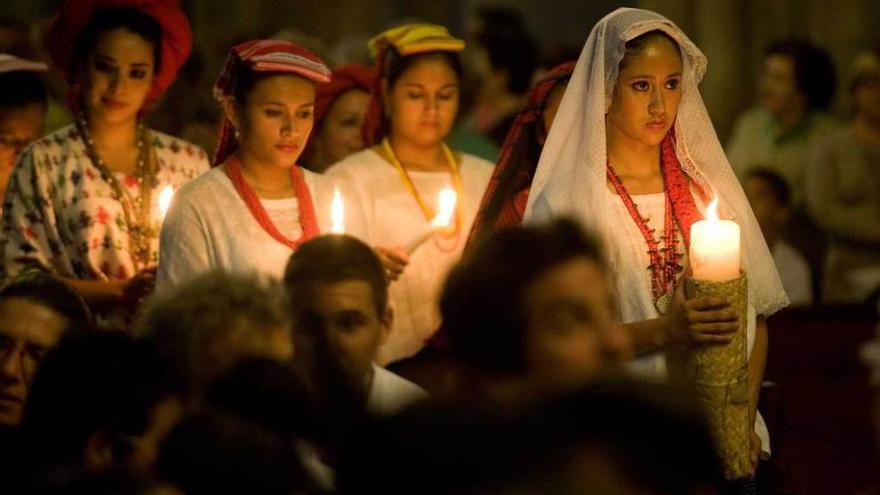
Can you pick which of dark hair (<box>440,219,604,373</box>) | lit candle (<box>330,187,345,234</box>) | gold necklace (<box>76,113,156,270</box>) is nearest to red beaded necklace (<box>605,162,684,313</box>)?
lit candle (<box>330,187,345,234</box>)

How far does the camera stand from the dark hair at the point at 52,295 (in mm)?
4801

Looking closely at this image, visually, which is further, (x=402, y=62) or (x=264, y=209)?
(x=402, y=62)

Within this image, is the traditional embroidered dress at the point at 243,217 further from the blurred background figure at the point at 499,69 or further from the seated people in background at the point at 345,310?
the blurred background figure at the point at 499,69

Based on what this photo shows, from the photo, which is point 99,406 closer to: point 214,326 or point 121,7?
point 214,326

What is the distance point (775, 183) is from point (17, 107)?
3.48 metres

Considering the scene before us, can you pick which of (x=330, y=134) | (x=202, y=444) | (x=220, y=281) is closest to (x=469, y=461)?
(x=202, y=444)

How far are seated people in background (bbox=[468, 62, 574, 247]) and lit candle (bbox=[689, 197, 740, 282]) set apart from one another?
3.08ft

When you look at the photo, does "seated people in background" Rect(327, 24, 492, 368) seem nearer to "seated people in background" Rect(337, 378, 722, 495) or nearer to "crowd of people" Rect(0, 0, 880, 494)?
"crowd of people" Rect(0, 0, 880, 494)

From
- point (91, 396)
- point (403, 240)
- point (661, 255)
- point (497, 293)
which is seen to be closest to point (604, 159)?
point (661, 255)

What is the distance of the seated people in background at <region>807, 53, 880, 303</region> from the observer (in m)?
8.63

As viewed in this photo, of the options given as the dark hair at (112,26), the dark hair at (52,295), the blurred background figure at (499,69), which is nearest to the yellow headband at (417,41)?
the dark hair at (112,26)

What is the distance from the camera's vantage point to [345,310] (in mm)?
5055

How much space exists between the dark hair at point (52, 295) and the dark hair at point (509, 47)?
434 cm

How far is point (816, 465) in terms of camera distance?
787 cm
